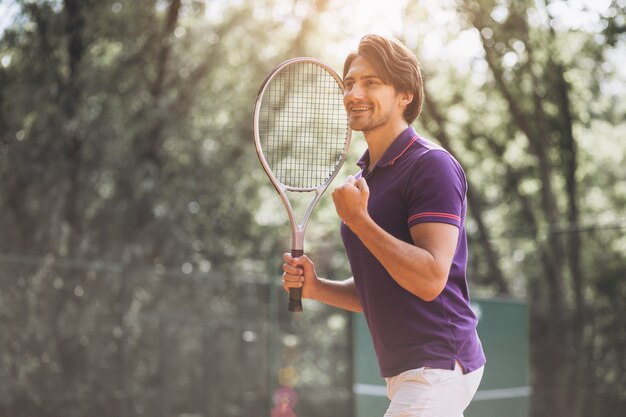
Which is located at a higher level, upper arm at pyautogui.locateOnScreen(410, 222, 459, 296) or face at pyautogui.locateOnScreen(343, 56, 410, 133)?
face at pyautogui.locateOnScreen(343, 56, 410, 133)

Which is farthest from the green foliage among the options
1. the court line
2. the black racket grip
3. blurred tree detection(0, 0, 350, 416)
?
the black racket grip

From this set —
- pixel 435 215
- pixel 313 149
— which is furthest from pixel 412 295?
pixel 313 149

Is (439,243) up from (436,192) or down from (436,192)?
down

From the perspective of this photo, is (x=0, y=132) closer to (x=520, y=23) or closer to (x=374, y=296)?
(x=520, y=23)

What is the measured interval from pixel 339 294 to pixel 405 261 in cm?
69

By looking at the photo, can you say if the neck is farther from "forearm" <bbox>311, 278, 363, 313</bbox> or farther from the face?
"forearm" <bbox>311, 278, 363, 313</bbox>

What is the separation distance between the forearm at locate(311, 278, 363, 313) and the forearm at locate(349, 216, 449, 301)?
61cm

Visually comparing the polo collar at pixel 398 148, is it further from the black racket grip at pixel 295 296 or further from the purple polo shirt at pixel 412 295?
the black racket grip at pixel 295 296

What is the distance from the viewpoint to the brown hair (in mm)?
2713

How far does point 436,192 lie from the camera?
8.28 feet

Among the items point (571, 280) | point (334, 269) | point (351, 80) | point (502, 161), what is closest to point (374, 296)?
point (351, 80)

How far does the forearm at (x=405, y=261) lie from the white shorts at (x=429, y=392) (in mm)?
244

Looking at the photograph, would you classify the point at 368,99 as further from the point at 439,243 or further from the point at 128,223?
the point at 128,223

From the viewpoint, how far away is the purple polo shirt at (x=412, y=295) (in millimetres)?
2555
